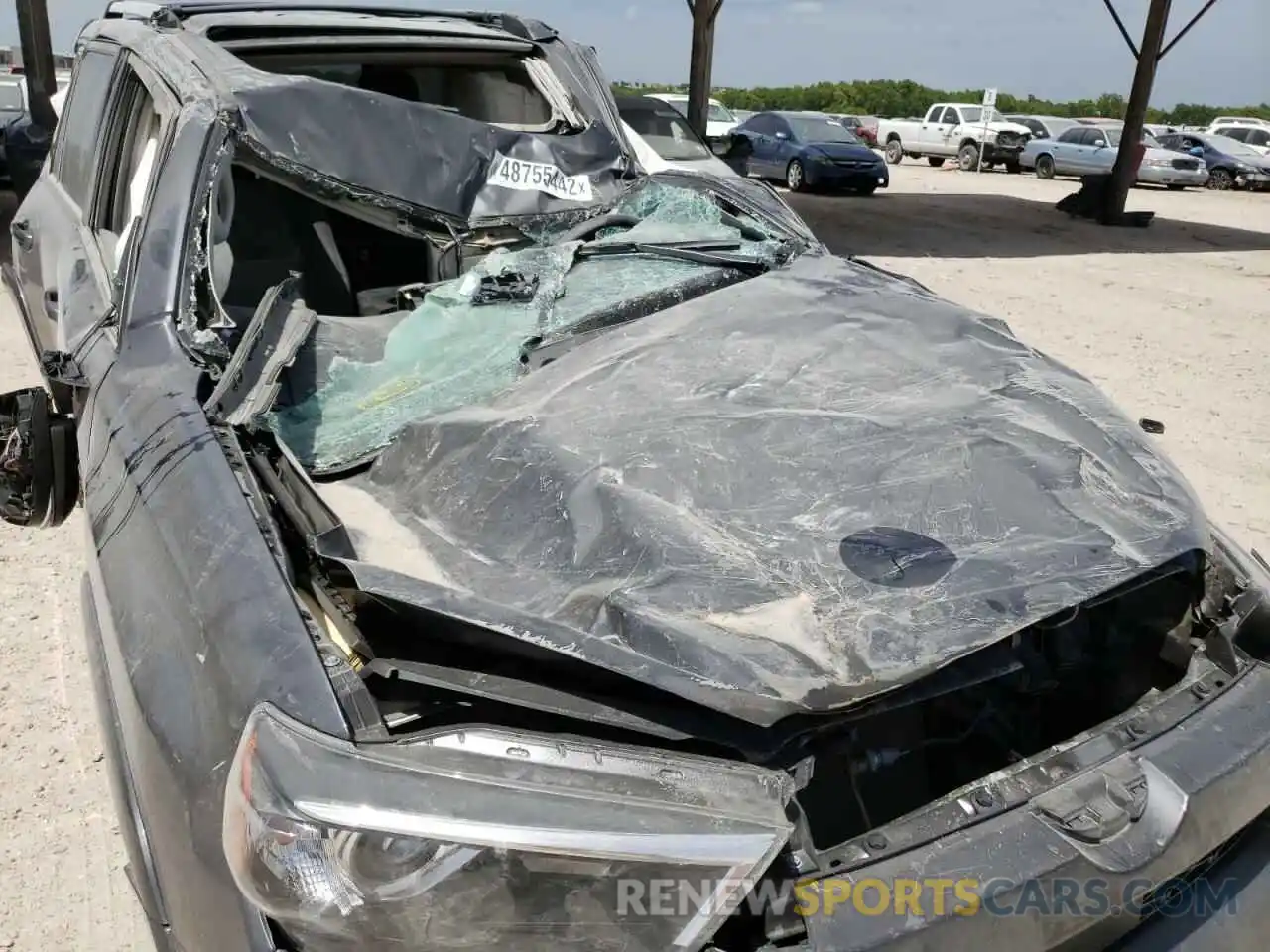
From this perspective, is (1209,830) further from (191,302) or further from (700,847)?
(191,302)

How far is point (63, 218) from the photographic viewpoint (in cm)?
343

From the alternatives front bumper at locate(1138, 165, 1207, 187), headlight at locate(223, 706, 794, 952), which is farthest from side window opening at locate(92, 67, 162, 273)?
front bumper at locate(1138, 165, 1207, 187)

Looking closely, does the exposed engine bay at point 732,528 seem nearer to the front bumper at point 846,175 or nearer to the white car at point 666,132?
the white car at point 666,132

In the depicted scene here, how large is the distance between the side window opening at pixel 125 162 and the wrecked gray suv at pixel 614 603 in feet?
0.14

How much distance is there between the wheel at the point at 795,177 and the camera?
17.2 metres

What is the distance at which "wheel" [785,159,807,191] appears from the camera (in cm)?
1719

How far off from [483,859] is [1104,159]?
23.6m

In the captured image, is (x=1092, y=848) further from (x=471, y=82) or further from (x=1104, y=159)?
(x=1104, y=159)

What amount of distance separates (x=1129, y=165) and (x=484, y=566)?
15151 millimetres

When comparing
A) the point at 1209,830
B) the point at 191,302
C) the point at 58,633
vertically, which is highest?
the point at 191,302

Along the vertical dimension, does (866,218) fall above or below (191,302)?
below

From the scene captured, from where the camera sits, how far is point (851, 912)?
1.19 metres

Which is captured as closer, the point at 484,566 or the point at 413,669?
the point at 413,669

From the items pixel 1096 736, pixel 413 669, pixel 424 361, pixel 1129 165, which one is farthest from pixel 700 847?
pixel 1129 165
